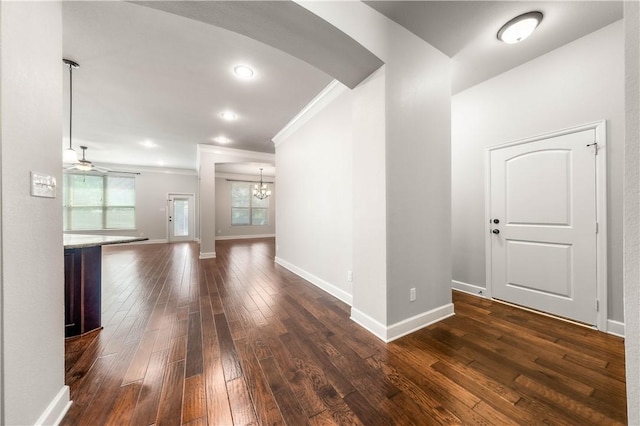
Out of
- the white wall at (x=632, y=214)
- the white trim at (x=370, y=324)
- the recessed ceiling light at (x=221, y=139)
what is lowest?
the white trim at (x=370, y=324)

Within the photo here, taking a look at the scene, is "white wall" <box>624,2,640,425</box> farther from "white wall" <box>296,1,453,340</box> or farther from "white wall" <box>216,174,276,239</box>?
"white wall" <box>216,174,276,239</box>

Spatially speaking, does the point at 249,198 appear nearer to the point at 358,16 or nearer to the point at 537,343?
the point at 358,16

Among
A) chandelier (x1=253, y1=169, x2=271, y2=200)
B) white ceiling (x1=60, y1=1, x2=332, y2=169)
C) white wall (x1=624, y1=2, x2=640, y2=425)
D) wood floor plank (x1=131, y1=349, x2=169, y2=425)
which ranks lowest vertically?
wood floor plank (x1=131, y1=349, x2=169, y2=425)

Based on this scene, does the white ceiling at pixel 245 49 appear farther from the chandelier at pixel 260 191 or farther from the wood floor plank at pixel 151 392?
the chandelier at pixel 260 191

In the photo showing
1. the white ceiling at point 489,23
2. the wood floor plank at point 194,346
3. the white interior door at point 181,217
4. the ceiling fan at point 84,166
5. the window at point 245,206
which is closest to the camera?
the wood floor plank at point 194,346

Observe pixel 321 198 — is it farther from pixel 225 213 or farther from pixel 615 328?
pixel 225 213

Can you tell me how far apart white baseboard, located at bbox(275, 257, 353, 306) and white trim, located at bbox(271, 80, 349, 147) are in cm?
259

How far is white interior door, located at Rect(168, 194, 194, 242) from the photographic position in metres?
8.67

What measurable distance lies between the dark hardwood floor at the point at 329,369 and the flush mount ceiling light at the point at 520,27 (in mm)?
2735

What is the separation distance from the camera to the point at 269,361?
1.63 metres

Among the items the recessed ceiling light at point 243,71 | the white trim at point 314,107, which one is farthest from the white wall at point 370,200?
the recessed ceiling light at point 243,71

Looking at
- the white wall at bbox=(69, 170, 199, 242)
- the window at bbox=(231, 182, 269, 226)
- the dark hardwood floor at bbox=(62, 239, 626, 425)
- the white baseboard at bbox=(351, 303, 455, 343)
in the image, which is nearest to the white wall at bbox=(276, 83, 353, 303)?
the white baseboard at bbox=(351, 303, 455, 343)

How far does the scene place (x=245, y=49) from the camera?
2275mm

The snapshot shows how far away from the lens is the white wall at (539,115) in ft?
6.52
